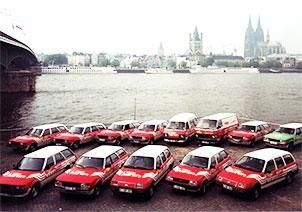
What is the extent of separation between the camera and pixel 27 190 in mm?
13133

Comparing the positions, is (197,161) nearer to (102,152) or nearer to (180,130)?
(102,152)

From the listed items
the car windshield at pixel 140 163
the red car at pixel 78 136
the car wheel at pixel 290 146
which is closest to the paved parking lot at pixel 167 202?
the car windshield at pixel 140 163

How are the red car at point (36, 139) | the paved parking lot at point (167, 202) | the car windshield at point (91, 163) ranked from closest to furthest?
the paved parking lot at point (167, 202) < the car windshield at point (91, 163) < the red car at point (36, 139)

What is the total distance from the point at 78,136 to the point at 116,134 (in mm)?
2334

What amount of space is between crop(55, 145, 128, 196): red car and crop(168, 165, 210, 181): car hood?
8.41 feet

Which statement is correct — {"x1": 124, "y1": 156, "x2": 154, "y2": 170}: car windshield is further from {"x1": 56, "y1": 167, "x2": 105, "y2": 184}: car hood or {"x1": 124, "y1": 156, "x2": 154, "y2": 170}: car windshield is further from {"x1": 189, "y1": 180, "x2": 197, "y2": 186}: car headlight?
{"x1": 189, "y1": 180, "x2": 197, "y2": 186}: car headlight

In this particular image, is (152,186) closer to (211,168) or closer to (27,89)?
(211,168)

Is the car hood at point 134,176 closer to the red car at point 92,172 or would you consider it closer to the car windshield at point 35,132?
the red car at point 92,172

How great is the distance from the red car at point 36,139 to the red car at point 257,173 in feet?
38.3

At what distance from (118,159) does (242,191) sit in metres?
5.45

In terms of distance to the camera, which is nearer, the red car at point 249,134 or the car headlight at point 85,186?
the car headlight at point 85,186

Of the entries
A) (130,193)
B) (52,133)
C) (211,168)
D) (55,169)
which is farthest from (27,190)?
(52,133)

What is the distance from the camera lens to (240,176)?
13.7m

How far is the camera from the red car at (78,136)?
21.4 metres
